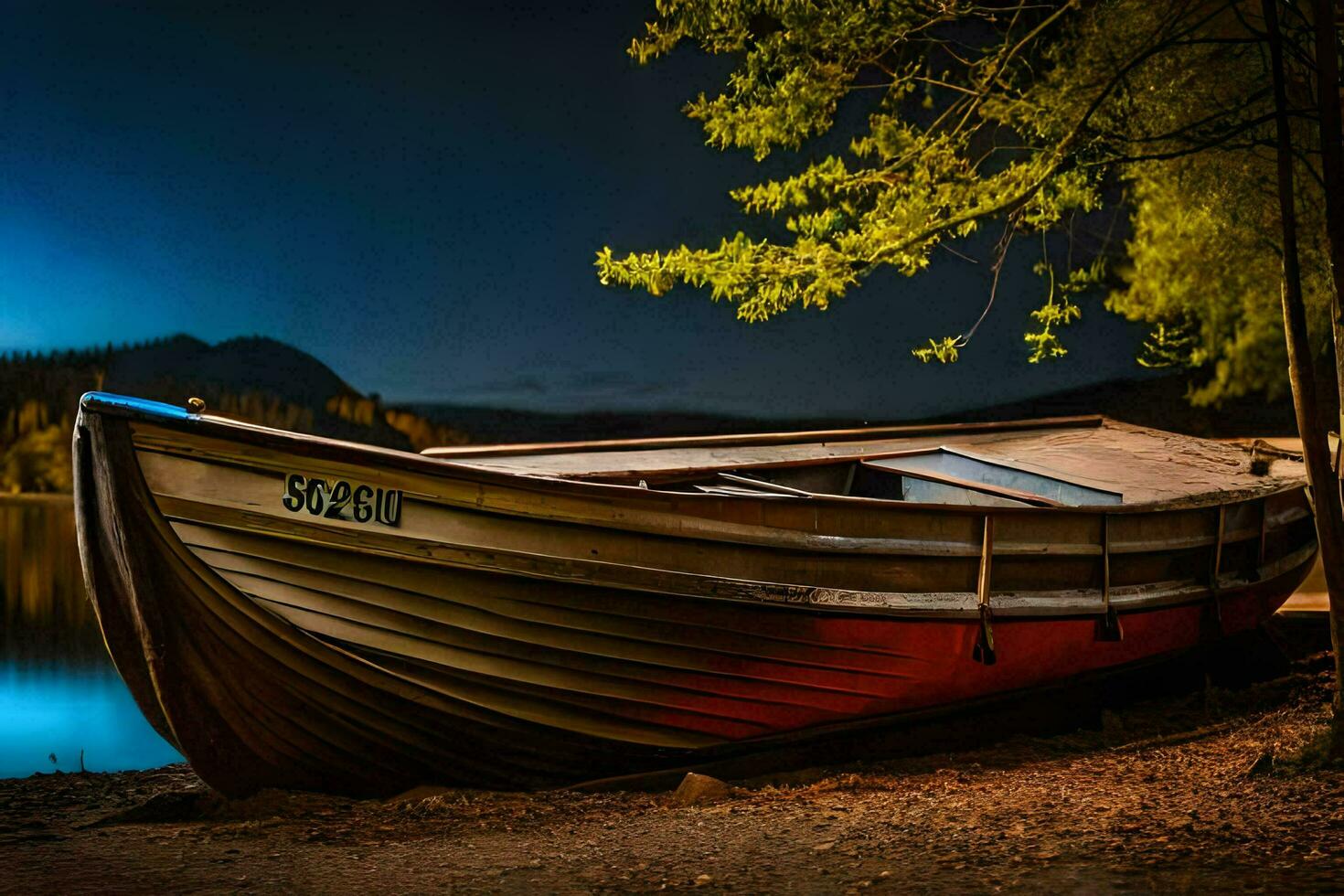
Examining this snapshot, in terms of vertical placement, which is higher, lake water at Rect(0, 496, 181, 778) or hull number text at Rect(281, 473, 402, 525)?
hull number text at Rect(281, 473, 402, 525)

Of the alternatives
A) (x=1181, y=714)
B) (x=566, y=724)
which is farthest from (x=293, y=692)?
(x=1181, y=714)

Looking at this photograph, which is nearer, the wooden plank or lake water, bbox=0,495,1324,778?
the wooden plank

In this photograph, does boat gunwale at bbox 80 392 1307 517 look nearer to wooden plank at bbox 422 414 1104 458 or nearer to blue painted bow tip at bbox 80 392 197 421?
blue painted bow tip at bbox 80 392 197 421

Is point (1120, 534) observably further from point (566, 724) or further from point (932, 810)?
Result: point (566, 724)

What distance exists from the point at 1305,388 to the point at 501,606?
4601 millimetres

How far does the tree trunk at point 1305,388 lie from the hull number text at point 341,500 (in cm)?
484

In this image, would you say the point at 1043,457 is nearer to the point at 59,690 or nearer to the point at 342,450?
the point at 342,450

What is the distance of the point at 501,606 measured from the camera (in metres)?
6.01

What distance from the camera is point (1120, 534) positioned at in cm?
809

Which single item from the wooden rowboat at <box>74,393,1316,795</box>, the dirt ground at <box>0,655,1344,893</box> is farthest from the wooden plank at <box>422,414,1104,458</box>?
the dirt ground at <box>0,655,1344,893</box>

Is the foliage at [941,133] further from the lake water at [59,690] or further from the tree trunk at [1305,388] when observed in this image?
the lake water at [59,690]

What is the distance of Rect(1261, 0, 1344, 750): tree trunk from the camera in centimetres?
615

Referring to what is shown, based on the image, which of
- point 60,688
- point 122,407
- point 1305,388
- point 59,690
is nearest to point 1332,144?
point 1305,388

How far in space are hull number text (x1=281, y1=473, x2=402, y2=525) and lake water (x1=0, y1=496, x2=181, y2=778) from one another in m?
8.44
